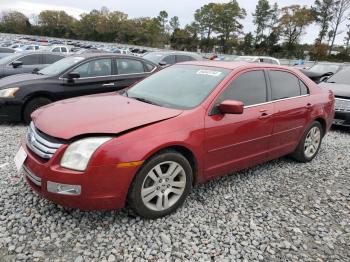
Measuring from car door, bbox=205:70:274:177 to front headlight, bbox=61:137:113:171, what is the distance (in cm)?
117

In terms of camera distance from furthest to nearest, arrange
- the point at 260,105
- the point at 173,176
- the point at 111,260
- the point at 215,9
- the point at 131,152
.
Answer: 1. the point at 215,9
2. the point at 260,105
3. the point at 173,176
4. the point at 131,152
5. the point at 111,260

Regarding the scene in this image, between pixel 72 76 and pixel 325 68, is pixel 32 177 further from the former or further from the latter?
pixel 325 68

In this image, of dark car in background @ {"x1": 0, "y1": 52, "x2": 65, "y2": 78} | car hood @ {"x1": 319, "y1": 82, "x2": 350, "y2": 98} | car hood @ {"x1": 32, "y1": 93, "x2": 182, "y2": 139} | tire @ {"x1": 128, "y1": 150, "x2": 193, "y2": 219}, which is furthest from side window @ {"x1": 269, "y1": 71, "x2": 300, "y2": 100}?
dark car in background @ {"x1": 0, "y1": 52, "x2": 65, "y2": 78}

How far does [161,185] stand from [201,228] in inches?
21.6

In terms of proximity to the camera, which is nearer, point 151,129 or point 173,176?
point 151,129

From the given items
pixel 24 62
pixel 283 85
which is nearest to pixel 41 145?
pixel 283 85

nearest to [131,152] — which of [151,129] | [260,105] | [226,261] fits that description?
[151,129]

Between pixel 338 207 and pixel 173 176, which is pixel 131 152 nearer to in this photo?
pixel 173 176

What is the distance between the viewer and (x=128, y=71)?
758 cm

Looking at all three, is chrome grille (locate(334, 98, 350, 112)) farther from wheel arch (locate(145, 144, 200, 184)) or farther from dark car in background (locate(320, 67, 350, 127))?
wheel arch (locate(145, 144, 200, 184))

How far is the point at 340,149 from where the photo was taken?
19.5 ft

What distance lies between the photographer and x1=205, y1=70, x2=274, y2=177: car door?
347 centimetres

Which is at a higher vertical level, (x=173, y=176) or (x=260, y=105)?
(x=260, y=105)

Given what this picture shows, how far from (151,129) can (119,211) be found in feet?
3.04
